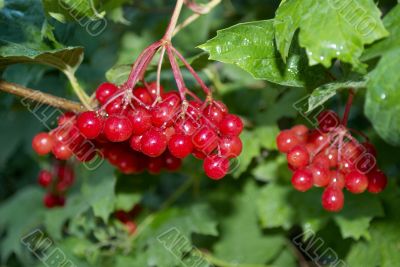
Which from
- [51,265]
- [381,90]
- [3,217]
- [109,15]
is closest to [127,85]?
[381,90]

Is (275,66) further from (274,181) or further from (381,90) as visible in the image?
(274,181)

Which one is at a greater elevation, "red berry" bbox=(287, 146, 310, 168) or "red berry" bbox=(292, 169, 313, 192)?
"red berry" bbox=(287, 146, 310, 168)

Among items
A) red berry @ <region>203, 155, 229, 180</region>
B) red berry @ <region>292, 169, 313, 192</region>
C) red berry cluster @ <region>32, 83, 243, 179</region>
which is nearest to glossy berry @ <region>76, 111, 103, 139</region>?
red berry cluster @ <region>32, 83, 243, 179</region>

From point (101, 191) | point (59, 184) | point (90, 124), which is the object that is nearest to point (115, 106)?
point (90, 124)

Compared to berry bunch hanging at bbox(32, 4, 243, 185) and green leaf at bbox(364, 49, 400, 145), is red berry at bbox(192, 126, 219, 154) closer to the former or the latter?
berry bunch hanging at bbox(32, 4, 243, 185)

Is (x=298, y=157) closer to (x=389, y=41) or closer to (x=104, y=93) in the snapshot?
(x=389, y=41)

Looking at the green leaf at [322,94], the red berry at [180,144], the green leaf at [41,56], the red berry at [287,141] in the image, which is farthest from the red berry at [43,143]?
the green leaf at [322,94]
